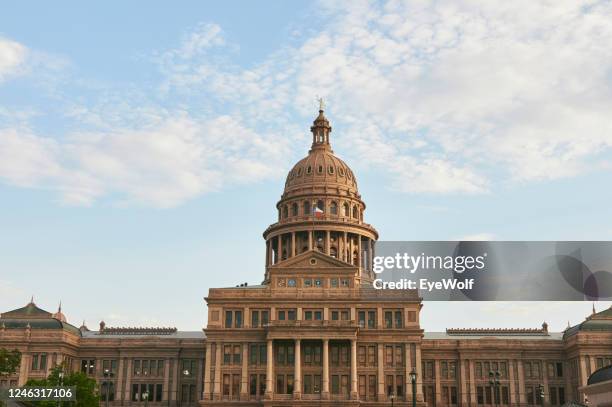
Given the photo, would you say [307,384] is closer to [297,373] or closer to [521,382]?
[297,373]

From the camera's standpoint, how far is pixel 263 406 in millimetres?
101000

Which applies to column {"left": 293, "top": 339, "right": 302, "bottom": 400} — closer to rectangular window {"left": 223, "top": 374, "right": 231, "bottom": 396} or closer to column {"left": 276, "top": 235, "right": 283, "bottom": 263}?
rectangular window {"left": 223, "top": 374, "right": 231, "bottom": 396}

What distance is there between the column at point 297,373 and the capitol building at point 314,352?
0.18 metres

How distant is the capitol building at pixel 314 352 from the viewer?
103125 mm

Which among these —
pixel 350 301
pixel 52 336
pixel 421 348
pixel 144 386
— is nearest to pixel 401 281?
pixel 350 301

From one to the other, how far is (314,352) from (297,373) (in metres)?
4.25

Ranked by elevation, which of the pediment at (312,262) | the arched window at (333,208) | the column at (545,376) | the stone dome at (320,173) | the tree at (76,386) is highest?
the stone dome at (320,173)

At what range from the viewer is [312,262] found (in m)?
109

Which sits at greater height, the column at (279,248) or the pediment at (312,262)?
the column at (279,248)

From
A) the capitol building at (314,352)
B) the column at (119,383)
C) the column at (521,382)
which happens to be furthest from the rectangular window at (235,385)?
the column at (521,382)

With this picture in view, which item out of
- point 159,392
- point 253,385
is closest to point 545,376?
point 253,385

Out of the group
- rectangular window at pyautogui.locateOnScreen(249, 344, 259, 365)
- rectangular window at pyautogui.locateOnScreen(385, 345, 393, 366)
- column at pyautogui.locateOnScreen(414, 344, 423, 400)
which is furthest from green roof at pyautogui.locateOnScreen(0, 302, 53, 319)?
column at pyautogui.locateOnScreen(414, 344, 423, 400)

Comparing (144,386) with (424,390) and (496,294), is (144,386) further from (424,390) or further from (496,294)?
(496,294)

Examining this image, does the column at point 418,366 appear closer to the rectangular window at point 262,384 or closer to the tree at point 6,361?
the rectangular window at point 262,384
